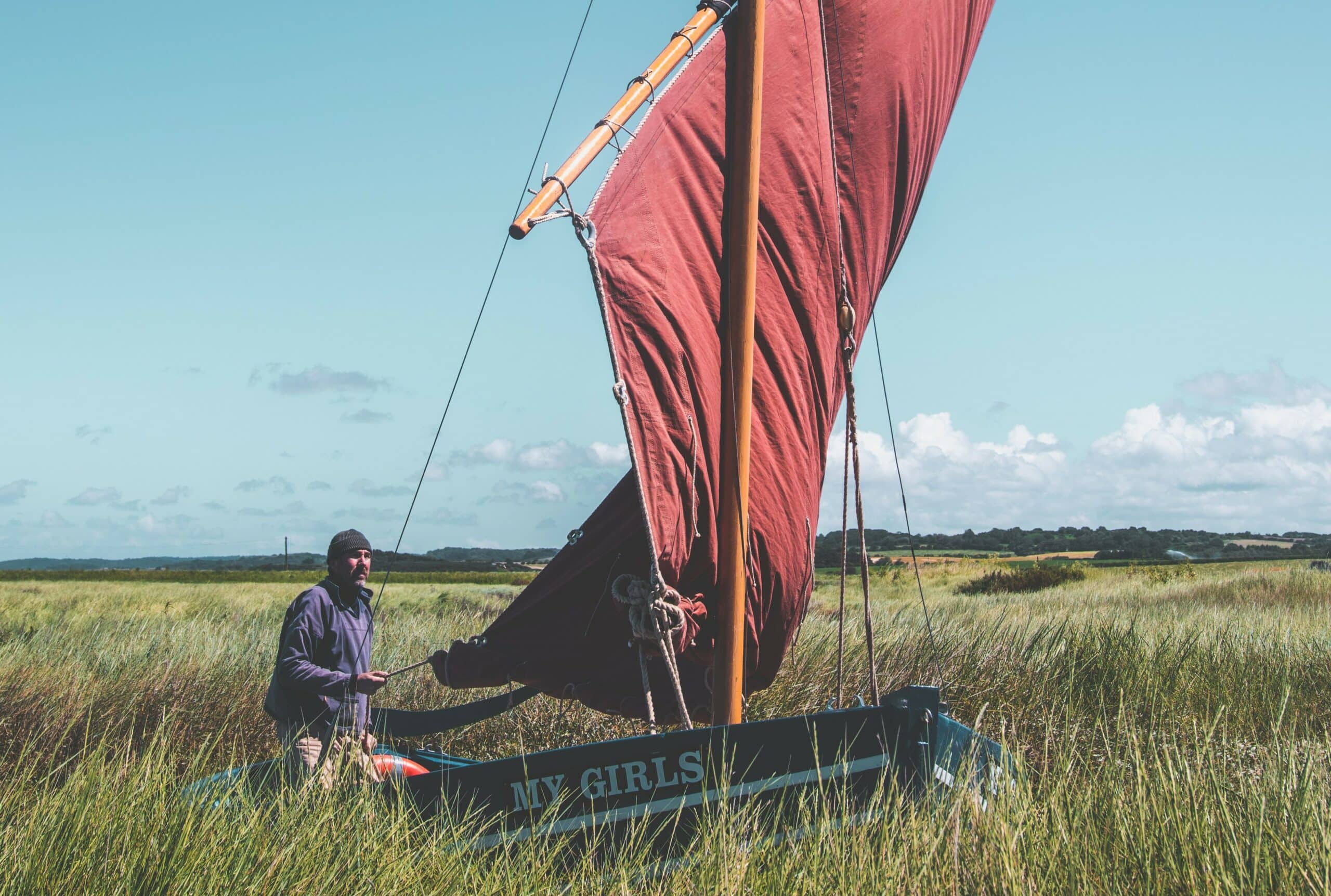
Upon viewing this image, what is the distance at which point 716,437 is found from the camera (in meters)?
5.05

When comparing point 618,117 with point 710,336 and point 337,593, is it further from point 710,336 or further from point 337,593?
point 337,593

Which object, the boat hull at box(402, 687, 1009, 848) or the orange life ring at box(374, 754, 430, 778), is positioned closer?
the boat hull at box(402, 687, 1009, 848)

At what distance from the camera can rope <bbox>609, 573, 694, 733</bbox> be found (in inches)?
185

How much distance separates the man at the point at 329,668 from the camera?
16.1 ft

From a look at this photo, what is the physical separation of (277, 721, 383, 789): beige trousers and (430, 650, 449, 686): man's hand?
46 cm

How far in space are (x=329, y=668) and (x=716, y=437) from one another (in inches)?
88.0

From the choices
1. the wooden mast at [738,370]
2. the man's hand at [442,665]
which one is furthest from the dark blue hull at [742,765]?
the man's hand at [442,665]

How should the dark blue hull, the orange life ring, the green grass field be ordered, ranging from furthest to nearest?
the orange life ring, the dark blue hull, the green grass field

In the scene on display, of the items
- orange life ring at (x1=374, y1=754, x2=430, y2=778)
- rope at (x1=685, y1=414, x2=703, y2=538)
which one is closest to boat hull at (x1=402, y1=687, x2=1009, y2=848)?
orange life ring at (x1=374, y1=754, x2=430, y2=778)

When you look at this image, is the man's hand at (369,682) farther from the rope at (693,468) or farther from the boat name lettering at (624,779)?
A: the rope at (693,468)

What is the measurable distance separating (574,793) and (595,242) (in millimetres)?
Answer: 2344

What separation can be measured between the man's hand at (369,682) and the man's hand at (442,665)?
1.53 ft

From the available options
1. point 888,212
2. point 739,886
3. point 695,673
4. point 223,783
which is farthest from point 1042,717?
point 223,783

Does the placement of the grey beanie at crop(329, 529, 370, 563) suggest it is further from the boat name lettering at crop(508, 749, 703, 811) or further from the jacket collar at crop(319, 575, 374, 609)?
the boat name lettering at crop(508, 749, 703, 811)
